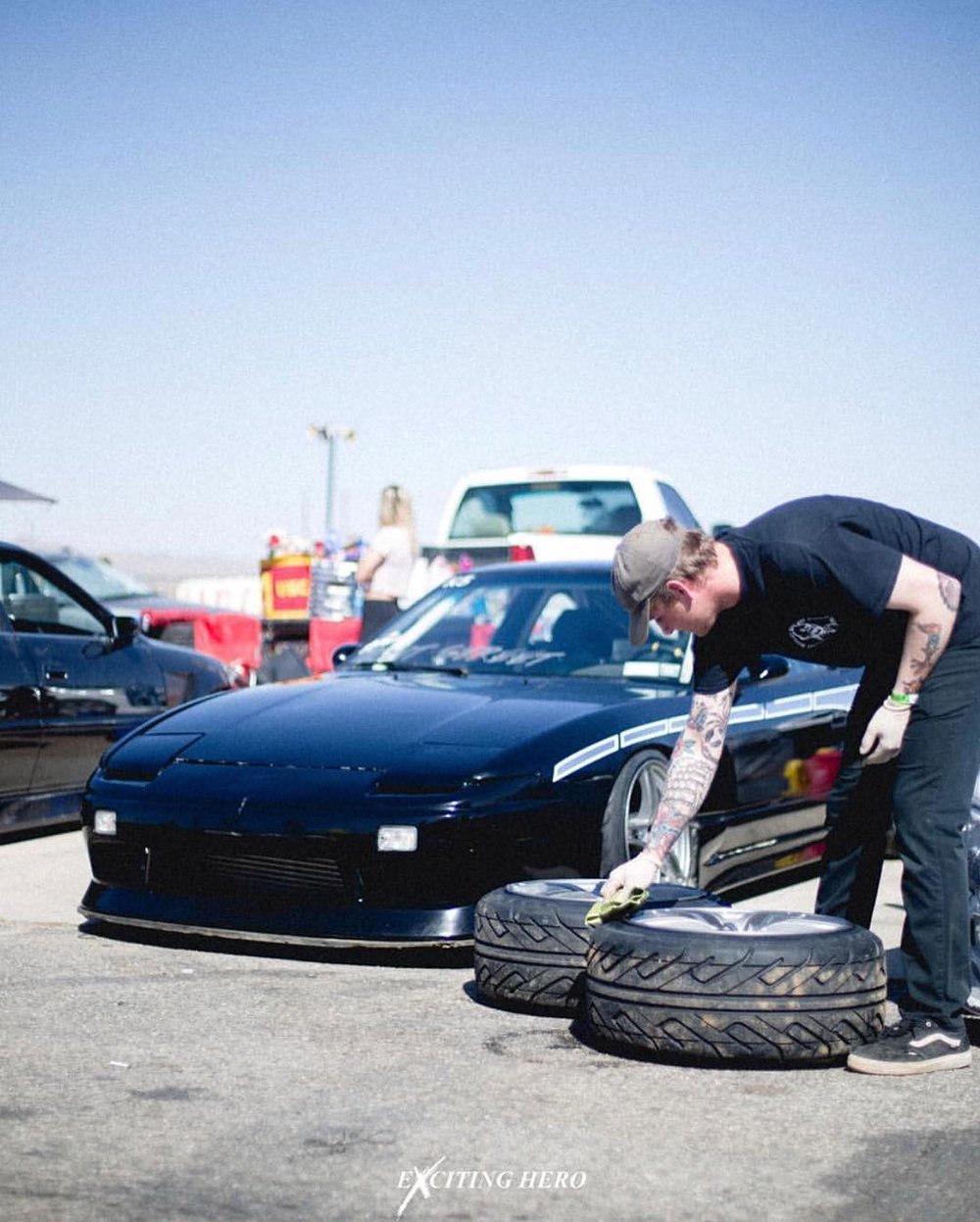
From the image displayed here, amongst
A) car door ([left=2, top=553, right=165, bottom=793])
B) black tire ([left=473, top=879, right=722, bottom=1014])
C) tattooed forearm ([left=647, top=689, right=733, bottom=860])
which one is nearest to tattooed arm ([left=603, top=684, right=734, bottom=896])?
tattooed forearm ([left=647, top=689, right=733, bottom=860])

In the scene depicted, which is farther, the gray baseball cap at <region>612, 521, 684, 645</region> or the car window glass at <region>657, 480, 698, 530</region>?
the car window glass at <region>657, 480, 698, 530</region>

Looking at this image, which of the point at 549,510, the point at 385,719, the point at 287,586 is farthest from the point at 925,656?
the point at 287,586

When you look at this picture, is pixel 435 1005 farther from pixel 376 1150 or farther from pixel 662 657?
pixel 662 657

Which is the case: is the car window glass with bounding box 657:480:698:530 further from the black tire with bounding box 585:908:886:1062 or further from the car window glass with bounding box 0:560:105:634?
the black tire with bounding box 585:908:886:1062

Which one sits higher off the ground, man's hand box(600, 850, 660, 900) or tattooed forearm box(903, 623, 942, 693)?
tattooed forearm box(903, 623, 942, 693)

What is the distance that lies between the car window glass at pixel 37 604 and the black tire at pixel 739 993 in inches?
193

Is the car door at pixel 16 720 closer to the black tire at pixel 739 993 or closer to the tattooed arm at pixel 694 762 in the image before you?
the tattooed arm at pixel 694 762

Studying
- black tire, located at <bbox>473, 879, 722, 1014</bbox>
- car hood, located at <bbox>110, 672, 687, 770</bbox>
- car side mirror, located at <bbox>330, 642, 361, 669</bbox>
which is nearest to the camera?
black tire, located at <bbox>473, 879, 722, 1014</bbox>

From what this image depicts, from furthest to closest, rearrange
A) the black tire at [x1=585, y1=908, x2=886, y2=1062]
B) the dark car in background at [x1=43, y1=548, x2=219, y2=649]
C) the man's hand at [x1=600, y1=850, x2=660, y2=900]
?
the dark car in background at [x1=43, y1=548, x2=219, y2=649]
the man's hand at [x1=600, y1=850, x2=660, y2=900]
the black tire at [x1=585, y1=908, x2=886, y2=1062]

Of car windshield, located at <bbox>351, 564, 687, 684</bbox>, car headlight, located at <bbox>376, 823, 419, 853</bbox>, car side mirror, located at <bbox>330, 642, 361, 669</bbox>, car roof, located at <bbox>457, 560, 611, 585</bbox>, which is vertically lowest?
car headlight, located at <bbox>376, 823, 419, 853</bbox>

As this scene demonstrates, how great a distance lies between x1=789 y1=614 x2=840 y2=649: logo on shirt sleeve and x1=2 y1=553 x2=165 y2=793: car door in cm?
475

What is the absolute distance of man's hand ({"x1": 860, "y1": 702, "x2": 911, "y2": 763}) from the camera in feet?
13.8

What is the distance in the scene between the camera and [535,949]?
468 centimetres

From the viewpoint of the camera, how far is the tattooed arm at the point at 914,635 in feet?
13.6
